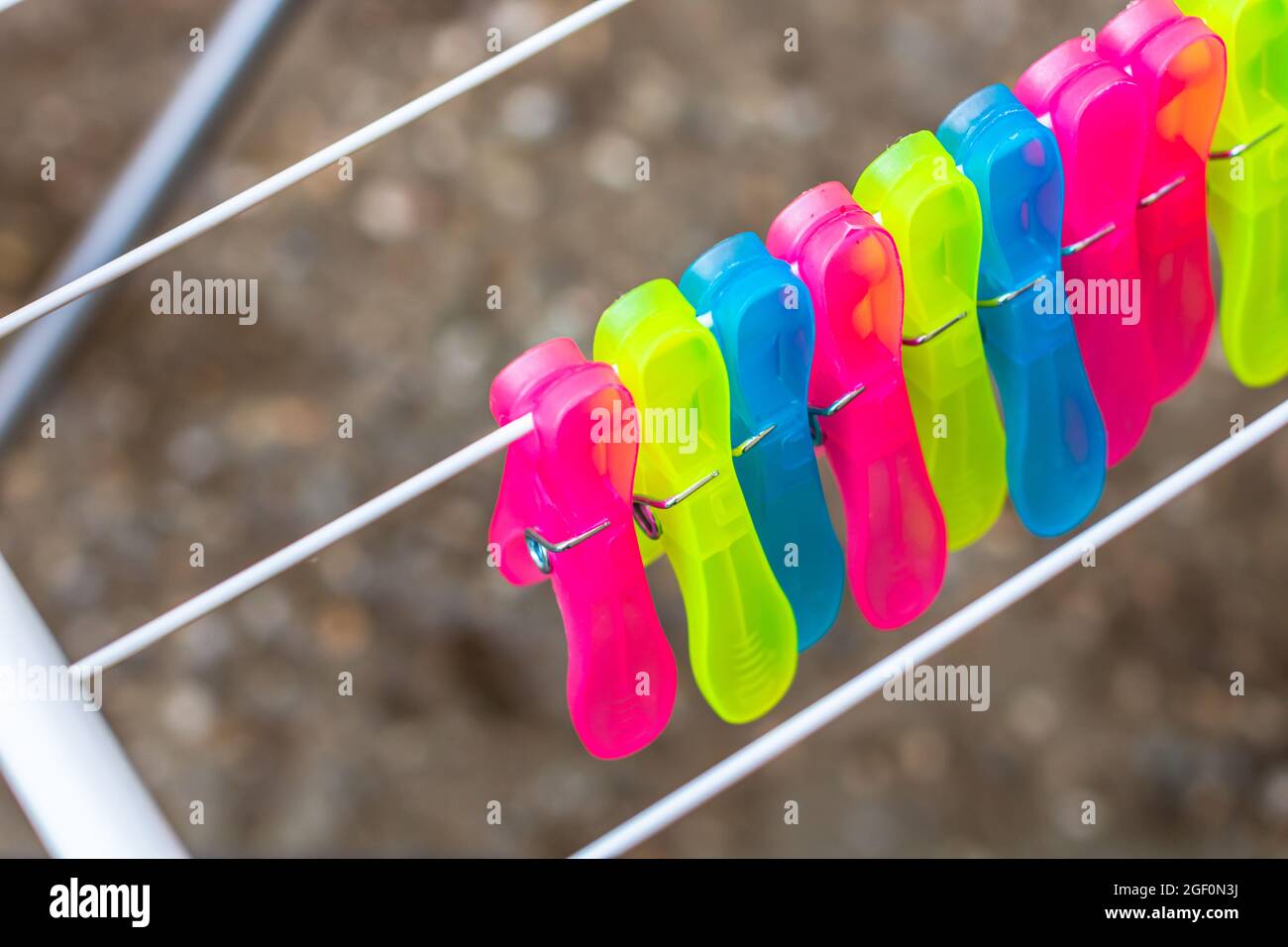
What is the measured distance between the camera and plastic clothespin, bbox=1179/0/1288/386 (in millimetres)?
738

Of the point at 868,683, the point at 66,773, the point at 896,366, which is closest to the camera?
the point at 66,773

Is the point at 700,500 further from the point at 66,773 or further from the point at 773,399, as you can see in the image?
the point at 66,773

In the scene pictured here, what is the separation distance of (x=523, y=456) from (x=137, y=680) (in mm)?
1071

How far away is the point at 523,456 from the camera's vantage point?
642mm

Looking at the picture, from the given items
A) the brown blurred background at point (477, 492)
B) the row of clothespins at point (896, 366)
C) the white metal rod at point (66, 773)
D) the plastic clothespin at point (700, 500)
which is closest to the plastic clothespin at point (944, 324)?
the row of clothespins at point (896, 366)

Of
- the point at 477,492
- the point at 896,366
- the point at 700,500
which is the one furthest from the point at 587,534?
the point at 477,492

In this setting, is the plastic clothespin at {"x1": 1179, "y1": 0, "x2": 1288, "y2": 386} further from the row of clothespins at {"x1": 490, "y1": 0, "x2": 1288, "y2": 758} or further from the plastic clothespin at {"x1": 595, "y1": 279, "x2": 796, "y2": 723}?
the plastic clothespin at {"x1": 595, "y1": 279, "x2": 796, "y2": 723}

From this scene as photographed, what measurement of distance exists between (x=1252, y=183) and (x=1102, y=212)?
117 millimetres

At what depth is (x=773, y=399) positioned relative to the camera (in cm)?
66

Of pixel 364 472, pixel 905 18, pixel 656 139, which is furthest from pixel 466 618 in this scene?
pixel 905 18

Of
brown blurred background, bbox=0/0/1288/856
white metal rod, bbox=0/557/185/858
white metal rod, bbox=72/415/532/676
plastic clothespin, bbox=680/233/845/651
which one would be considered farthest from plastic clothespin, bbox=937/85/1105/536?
brown blurred background, bbox=0/0/1288/856

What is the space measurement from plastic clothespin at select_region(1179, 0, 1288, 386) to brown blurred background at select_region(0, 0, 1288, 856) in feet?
2.55

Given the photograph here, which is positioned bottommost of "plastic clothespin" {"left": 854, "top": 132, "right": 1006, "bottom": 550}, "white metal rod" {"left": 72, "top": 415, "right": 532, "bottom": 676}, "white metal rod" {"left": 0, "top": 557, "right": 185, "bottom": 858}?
"white metal rod" {"left": 0, "top": 557, "right": 185, "bottom": 858}

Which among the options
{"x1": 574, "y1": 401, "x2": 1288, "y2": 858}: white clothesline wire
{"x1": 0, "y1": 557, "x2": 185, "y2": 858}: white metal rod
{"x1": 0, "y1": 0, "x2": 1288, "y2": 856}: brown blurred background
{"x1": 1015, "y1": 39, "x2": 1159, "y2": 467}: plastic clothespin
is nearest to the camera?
{"x1": 0, "y1": 557, "x2": 185, "y2": 858}: white metal rod
